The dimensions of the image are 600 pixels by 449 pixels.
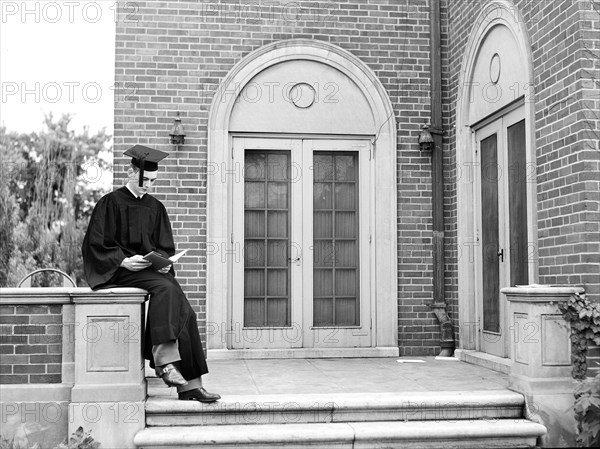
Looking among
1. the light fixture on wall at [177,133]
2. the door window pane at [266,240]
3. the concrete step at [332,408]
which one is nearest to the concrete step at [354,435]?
the concrete step at [332,408]

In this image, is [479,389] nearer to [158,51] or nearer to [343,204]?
[343,204]

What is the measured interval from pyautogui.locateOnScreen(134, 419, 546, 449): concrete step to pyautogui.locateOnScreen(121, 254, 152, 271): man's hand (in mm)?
1113

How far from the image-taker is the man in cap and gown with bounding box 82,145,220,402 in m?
5.14

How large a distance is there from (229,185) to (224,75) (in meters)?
1.20

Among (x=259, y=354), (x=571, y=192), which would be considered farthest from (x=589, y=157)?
(x=259, y=354)

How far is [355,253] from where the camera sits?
8.23 m

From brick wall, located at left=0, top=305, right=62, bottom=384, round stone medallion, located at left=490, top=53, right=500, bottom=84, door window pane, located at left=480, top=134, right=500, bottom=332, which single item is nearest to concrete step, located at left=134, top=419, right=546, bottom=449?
brick wall, located at left=0, top=305, right=62, bottom=384

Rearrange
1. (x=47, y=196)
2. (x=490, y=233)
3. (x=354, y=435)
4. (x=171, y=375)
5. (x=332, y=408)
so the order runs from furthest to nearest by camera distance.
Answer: (x=47, y=196), (x=490, y=233), (x=332, y=408), (x=171, y=375), (x=354, y=435)

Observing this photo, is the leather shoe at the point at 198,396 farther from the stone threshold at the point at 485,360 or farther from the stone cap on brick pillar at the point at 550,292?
the stone threshold at the point at 485,360

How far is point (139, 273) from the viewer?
5320 mm

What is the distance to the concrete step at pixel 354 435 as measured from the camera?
16.2 ft

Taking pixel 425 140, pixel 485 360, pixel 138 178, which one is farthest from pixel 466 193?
pixel 138 178

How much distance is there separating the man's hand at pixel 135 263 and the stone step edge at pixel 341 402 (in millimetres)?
945

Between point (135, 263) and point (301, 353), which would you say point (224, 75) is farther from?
point (135, 263)
